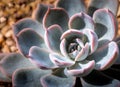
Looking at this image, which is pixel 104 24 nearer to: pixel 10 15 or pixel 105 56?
pixel 105 56

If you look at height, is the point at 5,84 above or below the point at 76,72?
below

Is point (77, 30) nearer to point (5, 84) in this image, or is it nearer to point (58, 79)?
point (58, 79)

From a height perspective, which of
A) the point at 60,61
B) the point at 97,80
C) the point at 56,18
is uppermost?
the point at 56,18

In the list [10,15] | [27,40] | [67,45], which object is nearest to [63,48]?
[67,45]

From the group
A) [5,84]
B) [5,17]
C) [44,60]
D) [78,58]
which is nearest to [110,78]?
[78,58]

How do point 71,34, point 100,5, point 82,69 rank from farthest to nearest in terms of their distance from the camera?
1. point 100,5
2. point 71,34
3. point 82,69

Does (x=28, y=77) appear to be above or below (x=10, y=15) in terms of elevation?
below
